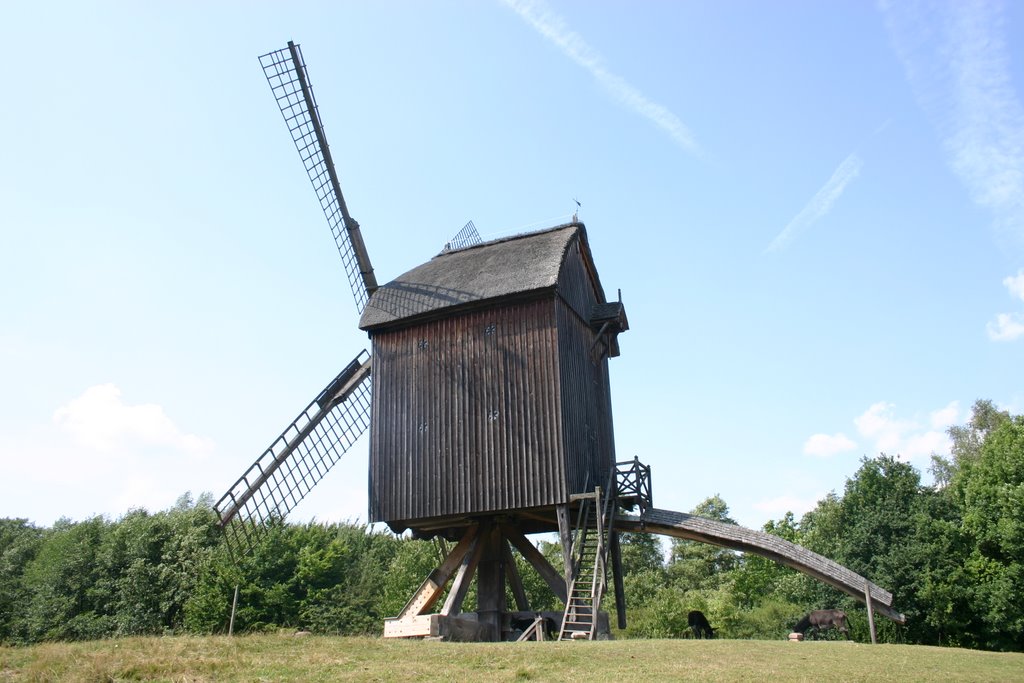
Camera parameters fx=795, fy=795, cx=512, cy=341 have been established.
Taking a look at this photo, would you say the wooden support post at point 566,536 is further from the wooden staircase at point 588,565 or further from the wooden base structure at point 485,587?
the wooden base structure at point 485,587

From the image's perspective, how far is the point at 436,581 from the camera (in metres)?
18.3

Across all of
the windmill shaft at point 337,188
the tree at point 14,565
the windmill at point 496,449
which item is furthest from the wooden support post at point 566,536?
the tree at point 14,565

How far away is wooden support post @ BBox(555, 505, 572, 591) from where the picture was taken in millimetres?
16250

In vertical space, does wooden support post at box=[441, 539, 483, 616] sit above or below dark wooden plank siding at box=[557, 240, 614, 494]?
below

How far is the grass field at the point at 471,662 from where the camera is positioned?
384 inches

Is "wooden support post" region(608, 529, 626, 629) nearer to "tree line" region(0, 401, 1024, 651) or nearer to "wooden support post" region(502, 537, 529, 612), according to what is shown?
"wooden support post" region(502, 537, 529, 612)

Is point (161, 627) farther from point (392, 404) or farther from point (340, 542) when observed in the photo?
point (392, 404)

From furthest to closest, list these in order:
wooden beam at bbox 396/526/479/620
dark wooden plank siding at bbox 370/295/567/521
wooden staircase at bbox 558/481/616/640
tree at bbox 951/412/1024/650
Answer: tree at bbox 951/412/1024/650, wooden beam at bbox 396/526/479/620, dark wooden plank siding at bbox 370/295/567/521, wooden staircase at bbox 558/481/616/640

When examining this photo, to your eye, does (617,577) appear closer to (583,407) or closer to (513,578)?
(513,578)

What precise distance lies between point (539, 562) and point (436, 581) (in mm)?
2415

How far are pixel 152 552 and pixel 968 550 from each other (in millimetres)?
33541

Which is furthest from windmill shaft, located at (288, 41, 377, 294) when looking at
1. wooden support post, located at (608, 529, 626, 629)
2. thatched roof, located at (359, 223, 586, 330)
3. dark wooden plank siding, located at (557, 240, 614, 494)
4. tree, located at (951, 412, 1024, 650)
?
tree, located at (951, 412, 1024, 650)

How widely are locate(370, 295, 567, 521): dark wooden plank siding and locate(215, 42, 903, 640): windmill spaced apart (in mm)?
29

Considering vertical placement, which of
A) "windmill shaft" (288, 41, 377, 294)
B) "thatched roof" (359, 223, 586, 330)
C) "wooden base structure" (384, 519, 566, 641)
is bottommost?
"wooden base structure" (384, 519, 566, 641)
